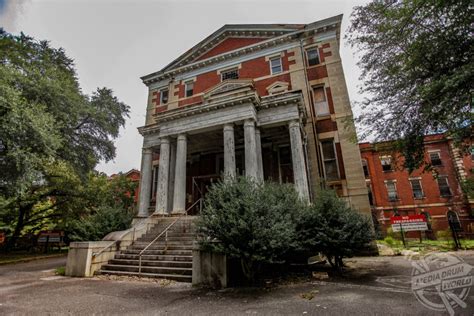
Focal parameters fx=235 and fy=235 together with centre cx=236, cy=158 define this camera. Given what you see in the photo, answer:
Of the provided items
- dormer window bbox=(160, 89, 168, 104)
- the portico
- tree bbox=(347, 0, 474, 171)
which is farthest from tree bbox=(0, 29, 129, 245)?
tree bbox=(347, 0, 474, 171)

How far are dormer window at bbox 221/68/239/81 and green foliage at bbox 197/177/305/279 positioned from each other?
13.0 m

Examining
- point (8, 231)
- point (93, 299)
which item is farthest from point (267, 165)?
point (8, 231)

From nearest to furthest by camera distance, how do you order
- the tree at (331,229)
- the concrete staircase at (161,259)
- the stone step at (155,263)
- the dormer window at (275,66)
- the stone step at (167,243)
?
the tree at (331,229), the concrete staircase at (161,259), the stone step at (155,263), the stone step at (167,243), the dormer window at (275,66)

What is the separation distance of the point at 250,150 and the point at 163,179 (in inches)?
207

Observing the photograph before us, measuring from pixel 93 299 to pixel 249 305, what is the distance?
12.2 ft

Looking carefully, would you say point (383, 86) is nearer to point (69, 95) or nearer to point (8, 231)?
point (69, 95)

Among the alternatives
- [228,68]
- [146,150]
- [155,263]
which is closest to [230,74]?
[228,68]

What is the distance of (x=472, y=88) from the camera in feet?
18.8

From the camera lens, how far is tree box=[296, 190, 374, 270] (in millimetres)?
7473

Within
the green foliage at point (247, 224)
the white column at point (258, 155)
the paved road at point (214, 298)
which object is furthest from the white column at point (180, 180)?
the green foliage at point (247, 224)

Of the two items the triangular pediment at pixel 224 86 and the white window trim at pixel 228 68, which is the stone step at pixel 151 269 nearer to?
the triangular pediment at pixel 224 86

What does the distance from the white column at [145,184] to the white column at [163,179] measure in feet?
4.51

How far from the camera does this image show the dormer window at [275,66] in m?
16.9

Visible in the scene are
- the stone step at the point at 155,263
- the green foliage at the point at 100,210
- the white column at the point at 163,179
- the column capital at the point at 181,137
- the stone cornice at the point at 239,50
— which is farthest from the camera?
Result: the stone cornice at the point at 239,50
